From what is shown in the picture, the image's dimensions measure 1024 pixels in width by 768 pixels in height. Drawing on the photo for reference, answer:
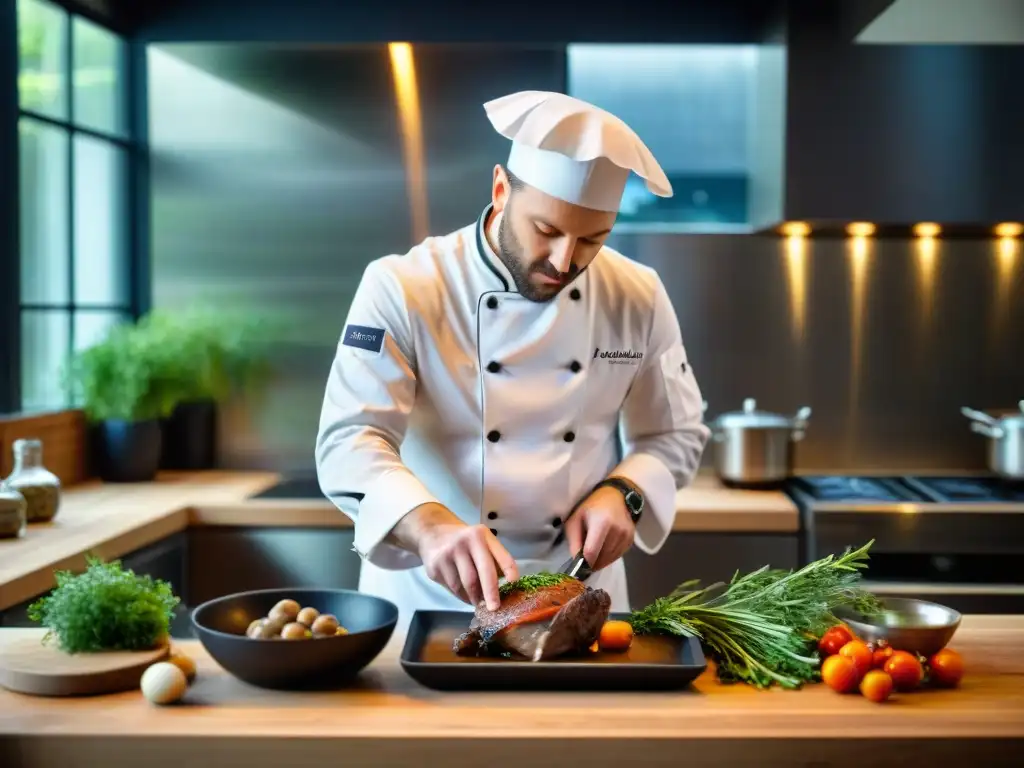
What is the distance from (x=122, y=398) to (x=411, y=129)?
4.15 ft

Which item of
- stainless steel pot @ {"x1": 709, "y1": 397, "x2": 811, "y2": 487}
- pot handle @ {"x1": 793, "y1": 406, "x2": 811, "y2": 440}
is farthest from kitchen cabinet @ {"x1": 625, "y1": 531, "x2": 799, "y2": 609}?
pot handle @ {"x1": 793, "y1": 406, "x2": 811, "y2": 440}

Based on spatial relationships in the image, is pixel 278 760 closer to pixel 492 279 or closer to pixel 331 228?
pixel 492 279

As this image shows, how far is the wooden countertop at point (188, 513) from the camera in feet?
8.46

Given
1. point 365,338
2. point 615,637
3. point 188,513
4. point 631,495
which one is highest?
point 365,338

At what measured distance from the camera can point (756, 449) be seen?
3373mm

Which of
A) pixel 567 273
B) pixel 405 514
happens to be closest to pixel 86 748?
pixel 405 514

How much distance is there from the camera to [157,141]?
3822 millimetres

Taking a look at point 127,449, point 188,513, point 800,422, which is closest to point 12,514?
point 188,513

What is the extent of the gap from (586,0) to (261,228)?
1.31 metres

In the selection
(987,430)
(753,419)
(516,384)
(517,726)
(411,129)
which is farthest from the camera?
(411,129)

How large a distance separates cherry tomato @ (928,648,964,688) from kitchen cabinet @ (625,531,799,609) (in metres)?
1.58

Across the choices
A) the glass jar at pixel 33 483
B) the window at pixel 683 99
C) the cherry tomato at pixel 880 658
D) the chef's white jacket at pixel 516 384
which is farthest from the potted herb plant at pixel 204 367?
the cherry tomato at pixel 880 658

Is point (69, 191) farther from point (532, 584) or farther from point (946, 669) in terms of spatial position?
point (946, 669)

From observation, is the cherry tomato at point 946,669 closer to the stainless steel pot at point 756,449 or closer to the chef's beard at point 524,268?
the chef's beard at point 524,268
